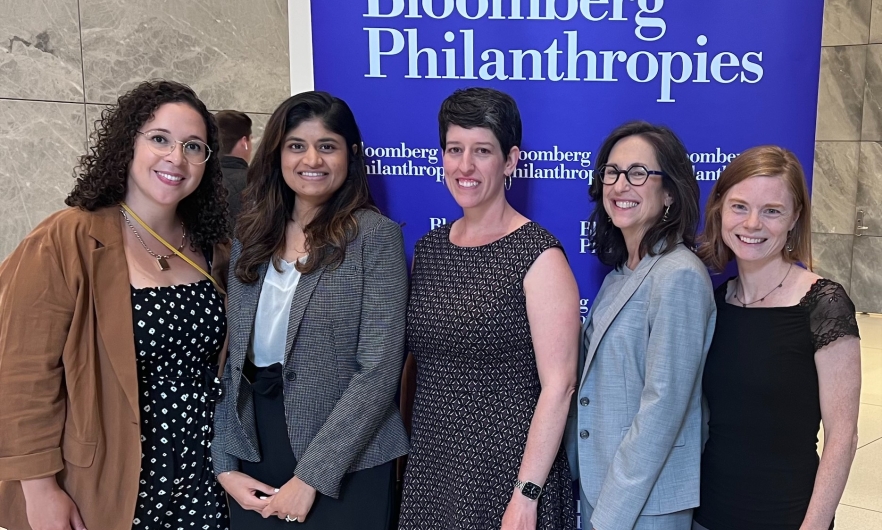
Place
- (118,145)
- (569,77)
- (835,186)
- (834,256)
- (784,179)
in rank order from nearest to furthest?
(784,179) → (118,145) → (569,77) → (835,186) → (834,256)

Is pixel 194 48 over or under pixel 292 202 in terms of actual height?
over

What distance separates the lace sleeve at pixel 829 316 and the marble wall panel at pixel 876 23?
8229 millimetres

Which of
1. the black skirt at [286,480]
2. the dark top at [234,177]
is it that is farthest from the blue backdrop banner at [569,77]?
the dark top at [234,177]

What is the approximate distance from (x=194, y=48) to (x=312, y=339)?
2.85 m

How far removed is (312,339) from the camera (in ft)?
5.81

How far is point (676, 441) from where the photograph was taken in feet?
5.25

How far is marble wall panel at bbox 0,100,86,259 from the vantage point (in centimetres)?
385

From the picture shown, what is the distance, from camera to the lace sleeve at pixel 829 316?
4.76ft

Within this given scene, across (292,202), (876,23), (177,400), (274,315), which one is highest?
(876,23)

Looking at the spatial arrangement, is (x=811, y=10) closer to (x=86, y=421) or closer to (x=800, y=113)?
(x=800, y=113)

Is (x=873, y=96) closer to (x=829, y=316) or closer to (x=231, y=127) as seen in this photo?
(x=231, y=127)

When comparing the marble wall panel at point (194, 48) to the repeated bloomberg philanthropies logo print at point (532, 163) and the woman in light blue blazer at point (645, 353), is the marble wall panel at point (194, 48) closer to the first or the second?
the repeated bloomberg philanthropies logo print at point (532, 163)

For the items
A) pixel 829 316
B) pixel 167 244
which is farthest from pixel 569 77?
pixel 167 244

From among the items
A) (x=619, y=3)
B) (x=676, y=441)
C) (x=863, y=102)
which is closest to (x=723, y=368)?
(x=676, y=441)
